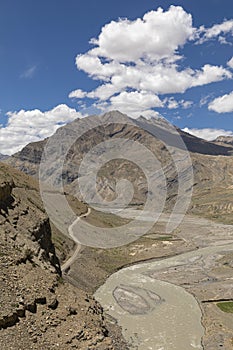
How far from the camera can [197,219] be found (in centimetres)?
18312

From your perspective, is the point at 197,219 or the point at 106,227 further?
the point at 197,219

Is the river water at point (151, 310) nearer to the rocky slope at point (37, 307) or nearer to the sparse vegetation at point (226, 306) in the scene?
the sparse vegetation at point (226, 306)

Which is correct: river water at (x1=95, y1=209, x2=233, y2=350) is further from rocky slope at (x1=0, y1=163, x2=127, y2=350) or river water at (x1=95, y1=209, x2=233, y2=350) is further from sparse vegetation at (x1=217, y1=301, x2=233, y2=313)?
rocky slope at (x1=0, y1=163, x2=127, y2=350)

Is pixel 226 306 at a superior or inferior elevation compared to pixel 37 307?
inferior

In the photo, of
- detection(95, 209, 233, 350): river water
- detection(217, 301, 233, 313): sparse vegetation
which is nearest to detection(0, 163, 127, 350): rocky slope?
detection(95, 209, 233, 350): river water

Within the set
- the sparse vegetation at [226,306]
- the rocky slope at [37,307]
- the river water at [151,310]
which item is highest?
the rocky slope at [37,307]

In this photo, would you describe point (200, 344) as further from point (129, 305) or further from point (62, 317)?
point (62, 317)

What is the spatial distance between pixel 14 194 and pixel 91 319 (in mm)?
22647

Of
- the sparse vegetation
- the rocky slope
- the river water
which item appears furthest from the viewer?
the sparse vegetation

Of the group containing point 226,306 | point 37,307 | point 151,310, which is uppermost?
point 37,307

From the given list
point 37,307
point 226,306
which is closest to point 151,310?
point 226,306

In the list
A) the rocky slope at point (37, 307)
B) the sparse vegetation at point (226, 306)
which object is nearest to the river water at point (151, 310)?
the sparse vegetation at point (226, 306)

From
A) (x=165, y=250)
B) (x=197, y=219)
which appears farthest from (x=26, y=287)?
(x=197, y=219)

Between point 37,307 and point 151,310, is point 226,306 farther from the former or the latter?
point 37,307
